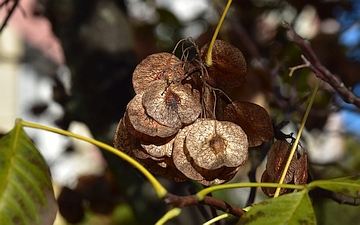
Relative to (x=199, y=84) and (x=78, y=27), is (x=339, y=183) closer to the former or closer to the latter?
(x=199, y=84)

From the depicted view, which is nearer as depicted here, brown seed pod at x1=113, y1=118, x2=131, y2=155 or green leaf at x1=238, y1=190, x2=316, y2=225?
green leaf at x1=238, y1=190, x2=316, y2=225

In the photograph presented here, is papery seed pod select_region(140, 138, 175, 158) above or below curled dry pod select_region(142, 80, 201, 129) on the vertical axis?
below

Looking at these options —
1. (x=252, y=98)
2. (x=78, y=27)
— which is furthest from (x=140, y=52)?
(x=78, y=27)

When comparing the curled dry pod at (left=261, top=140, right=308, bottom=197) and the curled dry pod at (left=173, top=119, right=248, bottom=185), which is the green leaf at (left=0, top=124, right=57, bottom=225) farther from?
the curled dry pod at (left=261, top=140, right=308, bottom=197)

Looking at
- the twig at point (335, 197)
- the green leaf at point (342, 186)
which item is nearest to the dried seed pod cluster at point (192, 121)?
the green leaf at point (342, 186)

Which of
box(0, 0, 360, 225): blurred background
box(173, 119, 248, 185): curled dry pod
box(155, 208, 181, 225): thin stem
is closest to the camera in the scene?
box(155, 208, 181, 225): thin stem

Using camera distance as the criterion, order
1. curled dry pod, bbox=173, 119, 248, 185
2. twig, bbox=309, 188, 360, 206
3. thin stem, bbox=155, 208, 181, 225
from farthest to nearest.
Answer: twig, bbox=309, 188, 360, 206 < curled dry pod, bbox=173, 119, 248, 185 < thin stem, bbox=155, 208, 181, 225

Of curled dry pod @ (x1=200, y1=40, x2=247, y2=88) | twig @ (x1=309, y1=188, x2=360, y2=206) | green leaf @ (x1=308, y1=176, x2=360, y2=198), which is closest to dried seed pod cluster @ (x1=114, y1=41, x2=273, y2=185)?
curled dry pod @ (x1=200, y1=40, x2=247, y2=88)

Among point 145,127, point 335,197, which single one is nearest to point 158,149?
point 145,127
